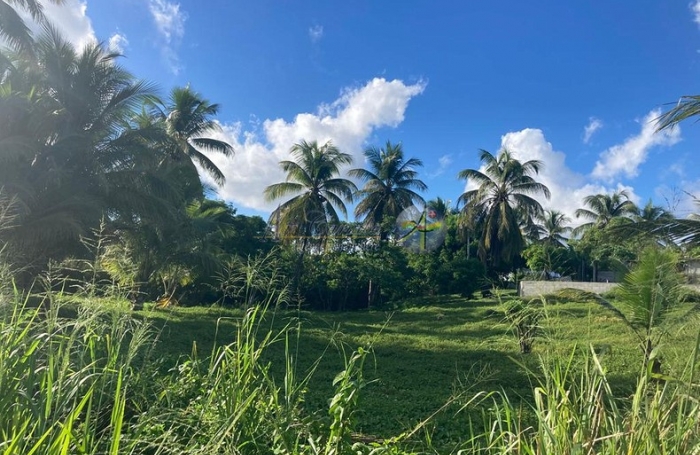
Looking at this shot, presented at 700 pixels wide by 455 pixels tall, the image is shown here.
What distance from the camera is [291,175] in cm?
1938

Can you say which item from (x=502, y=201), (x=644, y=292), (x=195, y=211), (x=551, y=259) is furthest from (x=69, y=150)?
(x=551, y=259)

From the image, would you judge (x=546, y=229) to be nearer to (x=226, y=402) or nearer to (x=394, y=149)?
(x=394, y=149)

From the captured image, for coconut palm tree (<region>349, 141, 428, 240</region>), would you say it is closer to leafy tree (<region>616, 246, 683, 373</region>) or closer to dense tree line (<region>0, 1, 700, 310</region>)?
dense tree line (<region>0, 1, 700, 310</region>)

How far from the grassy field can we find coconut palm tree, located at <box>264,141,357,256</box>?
5.83 metres

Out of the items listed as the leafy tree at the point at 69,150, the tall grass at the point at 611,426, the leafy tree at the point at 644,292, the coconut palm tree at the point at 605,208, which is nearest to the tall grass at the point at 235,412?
→ the tall grass at the point at 611,426

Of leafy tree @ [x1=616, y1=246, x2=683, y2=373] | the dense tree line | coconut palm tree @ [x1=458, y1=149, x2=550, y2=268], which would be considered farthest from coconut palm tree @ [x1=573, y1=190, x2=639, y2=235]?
leafy tree @ [x1=616, y1=246, x2=683, y2=373]

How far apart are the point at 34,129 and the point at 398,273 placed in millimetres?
13137

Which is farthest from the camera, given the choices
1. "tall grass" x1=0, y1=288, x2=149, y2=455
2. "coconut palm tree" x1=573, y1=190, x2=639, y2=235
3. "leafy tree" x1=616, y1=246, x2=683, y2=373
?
"coconut palm tree" x1=573, y1=190, x2=639, y2=235

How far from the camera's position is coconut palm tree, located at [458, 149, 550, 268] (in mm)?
21000

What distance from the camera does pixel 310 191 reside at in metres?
19.3

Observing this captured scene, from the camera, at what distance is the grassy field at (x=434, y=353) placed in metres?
2.52

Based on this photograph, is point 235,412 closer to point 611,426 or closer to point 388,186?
point 611,426

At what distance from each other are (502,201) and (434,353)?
13830mm

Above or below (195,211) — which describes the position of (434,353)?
below
